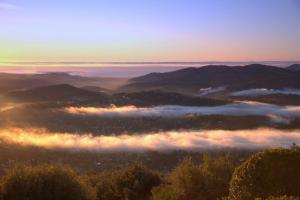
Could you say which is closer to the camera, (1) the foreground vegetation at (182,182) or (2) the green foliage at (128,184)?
(1) the foreground vegetation at (182,182)

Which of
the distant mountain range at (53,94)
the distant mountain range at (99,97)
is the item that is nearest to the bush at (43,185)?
the distant mountain range at (99,97)

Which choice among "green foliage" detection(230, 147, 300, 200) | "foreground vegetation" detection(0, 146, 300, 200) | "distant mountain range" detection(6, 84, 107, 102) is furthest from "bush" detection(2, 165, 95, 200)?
"distant mountain range" detection(6, 84, 107, 102)

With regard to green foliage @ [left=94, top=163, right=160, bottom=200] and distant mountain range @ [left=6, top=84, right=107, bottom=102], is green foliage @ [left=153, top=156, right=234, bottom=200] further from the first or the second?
distant mountain range @ [left=6, top=84, right=107, bottom=102]

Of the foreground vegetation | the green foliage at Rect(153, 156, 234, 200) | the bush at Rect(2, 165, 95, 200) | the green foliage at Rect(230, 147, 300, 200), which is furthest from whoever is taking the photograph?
the green foliage at Rect(153, 156, 234, 200)

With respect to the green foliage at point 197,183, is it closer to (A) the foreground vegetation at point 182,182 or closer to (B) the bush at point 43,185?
(A) the foreground vegetation at point 182,182

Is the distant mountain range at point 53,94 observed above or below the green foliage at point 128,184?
below

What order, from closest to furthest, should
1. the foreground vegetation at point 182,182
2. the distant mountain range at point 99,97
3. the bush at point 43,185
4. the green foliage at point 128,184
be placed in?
1. the foreground vegetation at point 182,182
2. the bush at point 43,185
3. the green foliage at point 128,184
4. the distant mountain range at point 99,97

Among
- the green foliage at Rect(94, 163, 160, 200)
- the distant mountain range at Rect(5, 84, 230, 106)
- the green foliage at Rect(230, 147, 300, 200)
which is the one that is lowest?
the distant mountain range at Rect(5, 84, 230, 106)
